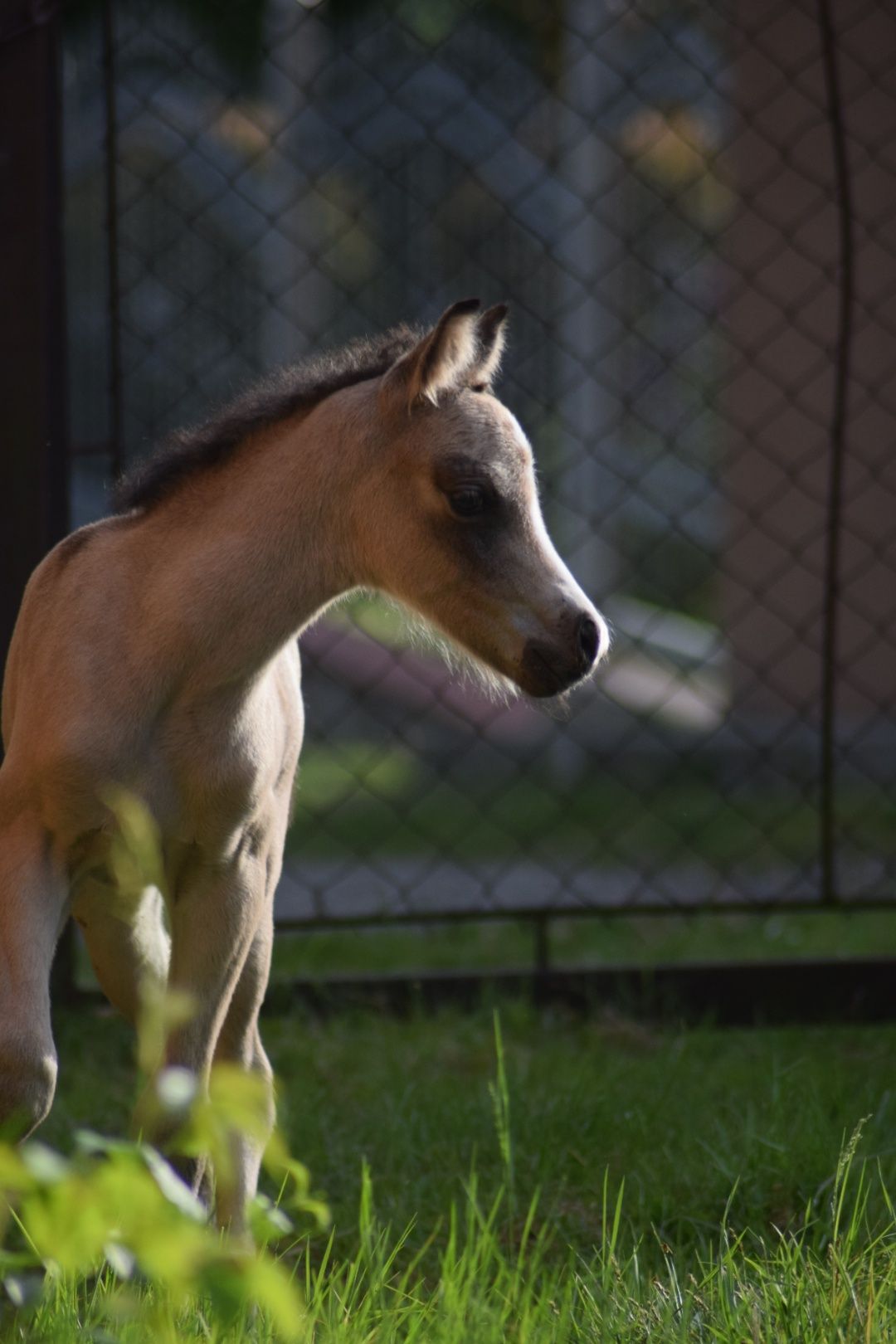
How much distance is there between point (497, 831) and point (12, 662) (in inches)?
150

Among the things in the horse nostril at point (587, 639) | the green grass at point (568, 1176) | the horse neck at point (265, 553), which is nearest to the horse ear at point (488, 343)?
the horse neck at point (265, 553)

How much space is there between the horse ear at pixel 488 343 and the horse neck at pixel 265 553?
0.18 meters

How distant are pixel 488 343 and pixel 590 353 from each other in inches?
239

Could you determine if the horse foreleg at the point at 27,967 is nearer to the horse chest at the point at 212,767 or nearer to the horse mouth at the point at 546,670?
the horse chest at the point at 212,767

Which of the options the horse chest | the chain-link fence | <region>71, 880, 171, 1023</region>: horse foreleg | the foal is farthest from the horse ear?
the chain-link fence

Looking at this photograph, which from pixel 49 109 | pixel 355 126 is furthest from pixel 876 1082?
pixel 355 126

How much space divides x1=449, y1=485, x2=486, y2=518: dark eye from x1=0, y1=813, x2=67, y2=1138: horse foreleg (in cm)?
67

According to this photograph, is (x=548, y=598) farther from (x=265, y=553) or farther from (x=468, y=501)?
(x=265, y=553)

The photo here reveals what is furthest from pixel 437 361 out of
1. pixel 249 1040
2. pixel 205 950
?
pixel 249 1040

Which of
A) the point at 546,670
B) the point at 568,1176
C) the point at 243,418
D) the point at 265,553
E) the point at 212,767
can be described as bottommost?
the point at 568,1176

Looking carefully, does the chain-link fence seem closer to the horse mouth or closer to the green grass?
the green grass

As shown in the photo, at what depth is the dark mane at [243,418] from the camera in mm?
2273

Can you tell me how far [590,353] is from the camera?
8.23 metres

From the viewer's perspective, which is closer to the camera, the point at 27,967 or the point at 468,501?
the point at 27,967
